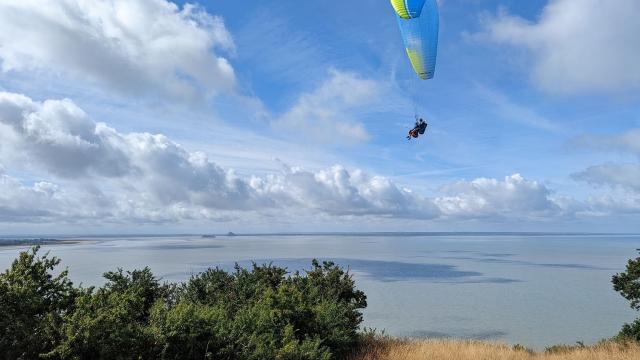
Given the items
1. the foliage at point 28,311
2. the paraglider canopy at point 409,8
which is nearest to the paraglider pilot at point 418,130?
the paraglider canopy at point 409,8

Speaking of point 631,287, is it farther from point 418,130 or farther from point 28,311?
point 28,311

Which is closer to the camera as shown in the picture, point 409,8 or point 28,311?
point 28,311

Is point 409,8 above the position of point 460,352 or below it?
above

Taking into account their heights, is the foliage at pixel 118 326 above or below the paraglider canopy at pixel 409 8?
below

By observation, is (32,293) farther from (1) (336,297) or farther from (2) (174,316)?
(1) (336,297)

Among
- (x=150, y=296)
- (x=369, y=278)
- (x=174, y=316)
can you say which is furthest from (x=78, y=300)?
(x=369, y=278)

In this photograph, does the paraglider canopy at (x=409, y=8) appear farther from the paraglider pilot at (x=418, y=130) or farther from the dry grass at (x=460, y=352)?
the dry grass at (x=460, y=352)

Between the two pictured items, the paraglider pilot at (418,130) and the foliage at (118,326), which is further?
the paraglider pilot at (418,130)

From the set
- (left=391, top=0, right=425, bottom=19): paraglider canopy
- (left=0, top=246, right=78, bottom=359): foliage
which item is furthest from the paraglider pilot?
(left=0, top=246, right=78, bottom=359): foliage

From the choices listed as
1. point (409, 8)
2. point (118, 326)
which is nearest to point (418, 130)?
point (409, 8)

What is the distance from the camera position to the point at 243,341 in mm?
12859

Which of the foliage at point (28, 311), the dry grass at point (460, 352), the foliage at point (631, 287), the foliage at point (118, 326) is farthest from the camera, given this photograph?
the foliage at point (631, 287)

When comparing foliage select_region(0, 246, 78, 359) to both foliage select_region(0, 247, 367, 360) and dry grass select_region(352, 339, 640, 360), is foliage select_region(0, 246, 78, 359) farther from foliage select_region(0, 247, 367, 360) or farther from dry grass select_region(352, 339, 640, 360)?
dry grass select_region(352, 339, 640, 360)

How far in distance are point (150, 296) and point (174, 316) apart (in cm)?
1081
